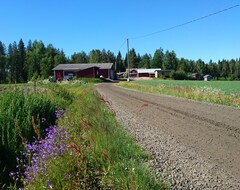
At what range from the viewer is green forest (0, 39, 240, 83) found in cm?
11338

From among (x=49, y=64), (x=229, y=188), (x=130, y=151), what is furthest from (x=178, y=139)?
(x=49, y=64)

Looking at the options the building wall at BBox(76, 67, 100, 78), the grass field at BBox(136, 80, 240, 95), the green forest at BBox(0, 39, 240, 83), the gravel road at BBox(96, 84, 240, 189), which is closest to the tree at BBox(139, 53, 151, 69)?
the green forest at BBox(0, 39, 240, 83)

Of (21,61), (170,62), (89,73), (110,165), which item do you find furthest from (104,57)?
(110,165)

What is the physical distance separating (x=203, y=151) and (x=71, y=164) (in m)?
3.82

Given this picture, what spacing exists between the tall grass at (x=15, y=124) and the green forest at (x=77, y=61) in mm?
77948

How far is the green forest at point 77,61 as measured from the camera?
372 ft

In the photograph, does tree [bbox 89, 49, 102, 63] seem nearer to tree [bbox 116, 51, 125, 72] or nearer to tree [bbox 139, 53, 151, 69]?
tree [bbox 116, 51, 125, 72]

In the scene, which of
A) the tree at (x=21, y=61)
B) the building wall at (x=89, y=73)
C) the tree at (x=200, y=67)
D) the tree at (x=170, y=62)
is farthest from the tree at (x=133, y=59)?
the building wall at (x=89, y=73)

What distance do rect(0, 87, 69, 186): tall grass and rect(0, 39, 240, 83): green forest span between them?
7795 cm

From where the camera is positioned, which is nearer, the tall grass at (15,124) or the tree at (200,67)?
the tall grass at (15,124)

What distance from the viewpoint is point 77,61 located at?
160875mm

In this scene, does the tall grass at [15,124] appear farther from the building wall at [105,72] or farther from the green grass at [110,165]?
the building wall at [105,72]

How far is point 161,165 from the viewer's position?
632cm

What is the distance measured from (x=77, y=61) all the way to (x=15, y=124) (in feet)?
513
